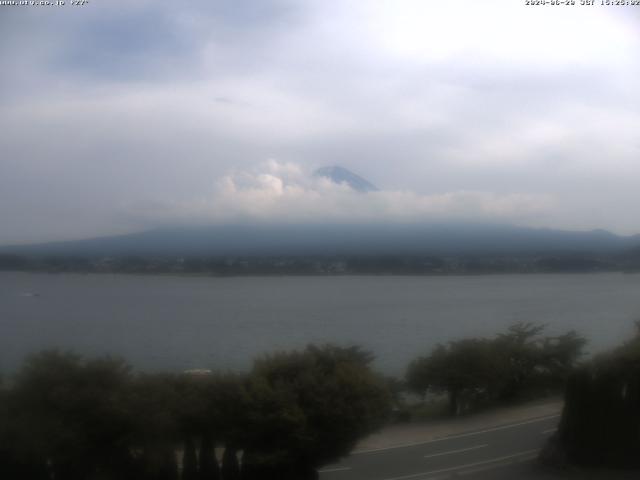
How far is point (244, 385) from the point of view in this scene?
36.0ft

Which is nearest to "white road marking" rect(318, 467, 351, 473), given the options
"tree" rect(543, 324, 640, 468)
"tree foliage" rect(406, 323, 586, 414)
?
"tree" rect(543, 324, 640, 468)

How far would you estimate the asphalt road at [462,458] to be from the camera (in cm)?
1069

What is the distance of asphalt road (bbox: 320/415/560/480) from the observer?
421 inches

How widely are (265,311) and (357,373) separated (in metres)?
11.7

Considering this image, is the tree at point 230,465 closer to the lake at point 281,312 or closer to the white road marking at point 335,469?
the white road marking at point 335,469

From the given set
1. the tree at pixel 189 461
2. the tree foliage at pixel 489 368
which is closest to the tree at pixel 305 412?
the tree at pixel 189 461

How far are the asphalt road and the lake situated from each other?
2760 millimetres

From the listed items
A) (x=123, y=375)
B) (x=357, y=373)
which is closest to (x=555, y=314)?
(x=357, y=373)

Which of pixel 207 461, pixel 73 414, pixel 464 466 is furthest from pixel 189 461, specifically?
pixel 464 466

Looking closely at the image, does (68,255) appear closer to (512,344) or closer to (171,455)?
(171,455)

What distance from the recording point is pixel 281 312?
2331 centimetres

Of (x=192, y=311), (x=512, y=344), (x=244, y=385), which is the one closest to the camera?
(x=244, y=385)

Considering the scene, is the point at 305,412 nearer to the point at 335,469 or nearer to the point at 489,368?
the point at 335,469

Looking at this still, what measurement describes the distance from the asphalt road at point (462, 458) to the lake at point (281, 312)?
276 cm
